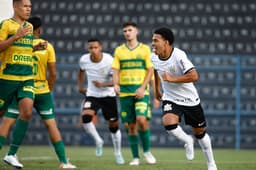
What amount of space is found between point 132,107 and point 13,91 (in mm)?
3274

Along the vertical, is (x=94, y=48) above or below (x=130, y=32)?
below

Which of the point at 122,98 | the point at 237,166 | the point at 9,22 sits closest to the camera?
the point at 9,22

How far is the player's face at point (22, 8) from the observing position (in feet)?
27.4

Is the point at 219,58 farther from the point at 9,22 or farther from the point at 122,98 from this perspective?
the point at 9,22

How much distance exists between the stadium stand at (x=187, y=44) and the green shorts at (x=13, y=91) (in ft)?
31.2

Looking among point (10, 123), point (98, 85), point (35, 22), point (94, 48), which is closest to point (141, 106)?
point (98, 85)

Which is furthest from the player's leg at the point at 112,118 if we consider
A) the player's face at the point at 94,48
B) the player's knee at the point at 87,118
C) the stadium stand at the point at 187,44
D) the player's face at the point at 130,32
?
the stadium stand at the point at 187,44

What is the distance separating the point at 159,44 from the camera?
347 inches

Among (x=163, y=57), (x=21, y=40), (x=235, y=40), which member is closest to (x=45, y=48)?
(x=21, y=40)

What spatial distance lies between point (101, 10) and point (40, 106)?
10.2 metres

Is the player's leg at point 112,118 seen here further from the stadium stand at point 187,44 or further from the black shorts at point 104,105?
the stadium stand at point 187,44

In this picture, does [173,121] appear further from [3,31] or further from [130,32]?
[130,32]

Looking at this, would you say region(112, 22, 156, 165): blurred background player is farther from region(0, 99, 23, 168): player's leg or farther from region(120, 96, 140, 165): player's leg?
region(0, 99, 23, 168): player's leg

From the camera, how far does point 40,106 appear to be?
9328 mm
